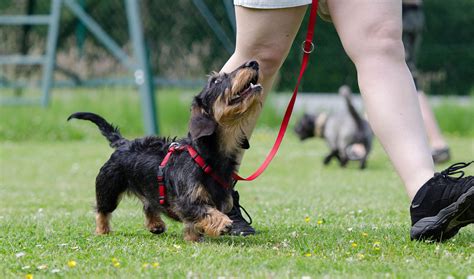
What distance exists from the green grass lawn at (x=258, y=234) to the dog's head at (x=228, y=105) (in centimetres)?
55

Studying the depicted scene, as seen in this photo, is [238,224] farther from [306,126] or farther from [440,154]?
[306,126]

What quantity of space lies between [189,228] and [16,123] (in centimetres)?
944

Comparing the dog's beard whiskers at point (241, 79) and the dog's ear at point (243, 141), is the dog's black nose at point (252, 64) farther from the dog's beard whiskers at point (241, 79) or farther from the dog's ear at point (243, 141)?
the dog's ear at point (243, 141)

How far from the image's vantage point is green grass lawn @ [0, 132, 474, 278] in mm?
3611

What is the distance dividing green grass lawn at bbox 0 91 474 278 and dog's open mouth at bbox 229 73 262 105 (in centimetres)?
70

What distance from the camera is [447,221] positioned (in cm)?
407

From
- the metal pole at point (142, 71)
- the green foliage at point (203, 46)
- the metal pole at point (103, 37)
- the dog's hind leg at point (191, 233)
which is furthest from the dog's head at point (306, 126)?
the dog's hind leg at point (191, 233)

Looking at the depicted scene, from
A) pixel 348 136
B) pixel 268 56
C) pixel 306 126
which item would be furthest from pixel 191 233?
pixel 306 126

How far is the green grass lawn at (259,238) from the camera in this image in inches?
142

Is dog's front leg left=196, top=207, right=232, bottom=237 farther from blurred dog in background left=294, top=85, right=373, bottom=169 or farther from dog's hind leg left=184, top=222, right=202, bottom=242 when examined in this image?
blurred dog in background left=294, top=85, right=373, bottom=169

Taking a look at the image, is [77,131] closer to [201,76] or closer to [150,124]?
[150,124]

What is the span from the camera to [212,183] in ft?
14.4

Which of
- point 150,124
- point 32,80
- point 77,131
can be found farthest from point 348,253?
point 32,80

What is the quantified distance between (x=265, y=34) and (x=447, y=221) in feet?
4.20
